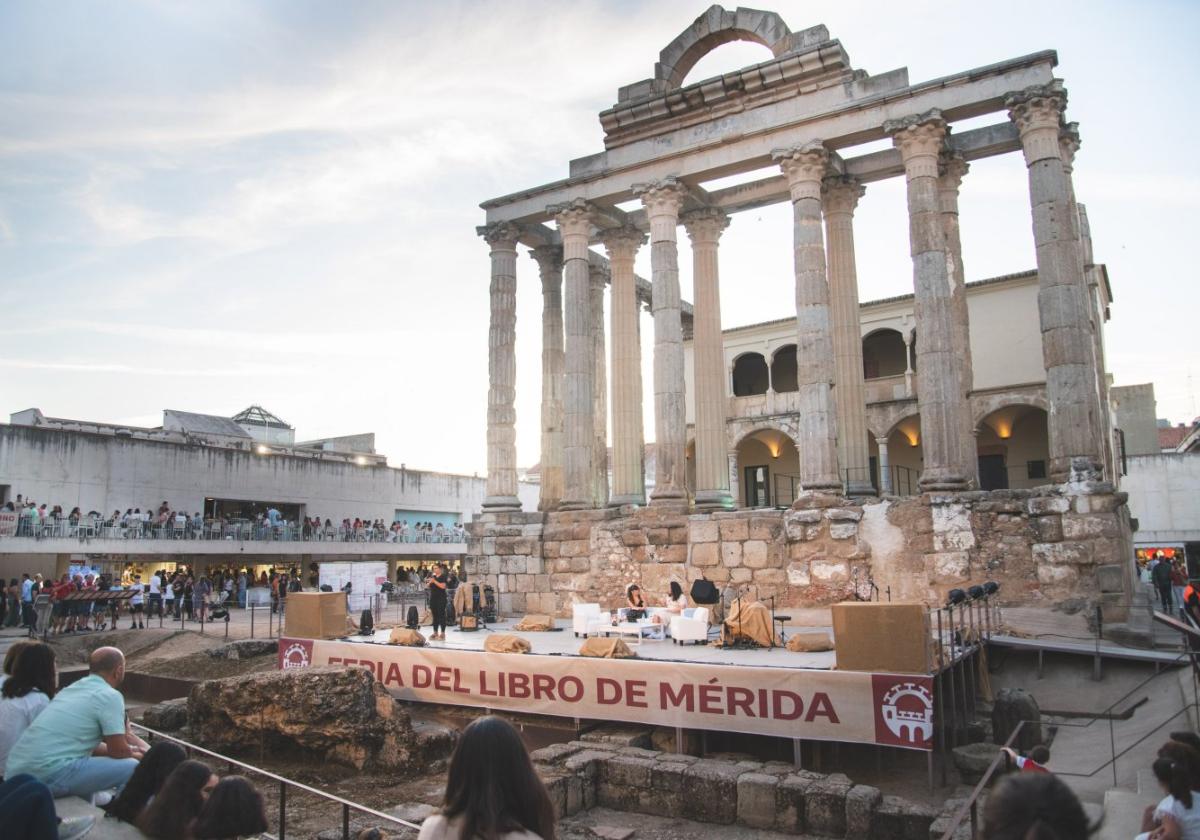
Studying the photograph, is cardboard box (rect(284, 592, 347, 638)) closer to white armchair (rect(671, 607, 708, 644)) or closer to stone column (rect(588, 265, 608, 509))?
white armchair (rect(671, 607, 708, 644))

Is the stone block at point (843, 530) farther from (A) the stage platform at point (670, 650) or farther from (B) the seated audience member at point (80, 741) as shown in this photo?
(B) the seated audience member at point (80, 741)

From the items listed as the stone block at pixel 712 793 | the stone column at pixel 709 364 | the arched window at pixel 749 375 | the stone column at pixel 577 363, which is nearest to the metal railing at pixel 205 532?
the stone column at pixel 577 363

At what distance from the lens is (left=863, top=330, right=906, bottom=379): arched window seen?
30.5 metres

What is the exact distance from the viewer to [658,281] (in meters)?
20.9

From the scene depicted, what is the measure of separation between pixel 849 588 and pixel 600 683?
755 centimetres

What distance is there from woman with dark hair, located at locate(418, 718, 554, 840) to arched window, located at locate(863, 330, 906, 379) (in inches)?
1152

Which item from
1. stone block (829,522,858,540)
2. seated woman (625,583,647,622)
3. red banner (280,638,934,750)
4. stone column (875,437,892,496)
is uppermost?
stone column (875,437,892,496)

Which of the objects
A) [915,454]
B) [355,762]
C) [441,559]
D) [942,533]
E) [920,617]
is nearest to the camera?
[920,617]

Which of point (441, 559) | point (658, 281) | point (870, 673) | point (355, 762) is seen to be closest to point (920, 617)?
point (870, 673)

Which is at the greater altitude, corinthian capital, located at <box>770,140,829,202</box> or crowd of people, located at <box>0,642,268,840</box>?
corinthian capital, located at <box>770,140,829,202</box>

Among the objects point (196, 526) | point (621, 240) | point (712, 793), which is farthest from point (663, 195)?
point (196, 526)

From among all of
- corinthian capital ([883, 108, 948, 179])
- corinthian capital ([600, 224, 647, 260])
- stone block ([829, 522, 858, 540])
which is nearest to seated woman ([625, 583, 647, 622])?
stone block ([829, 522, 858, 540])

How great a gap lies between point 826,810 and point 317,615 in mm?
9867

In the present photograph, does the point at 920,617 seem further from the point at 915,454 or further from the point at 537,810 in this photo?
the point at 915,454
